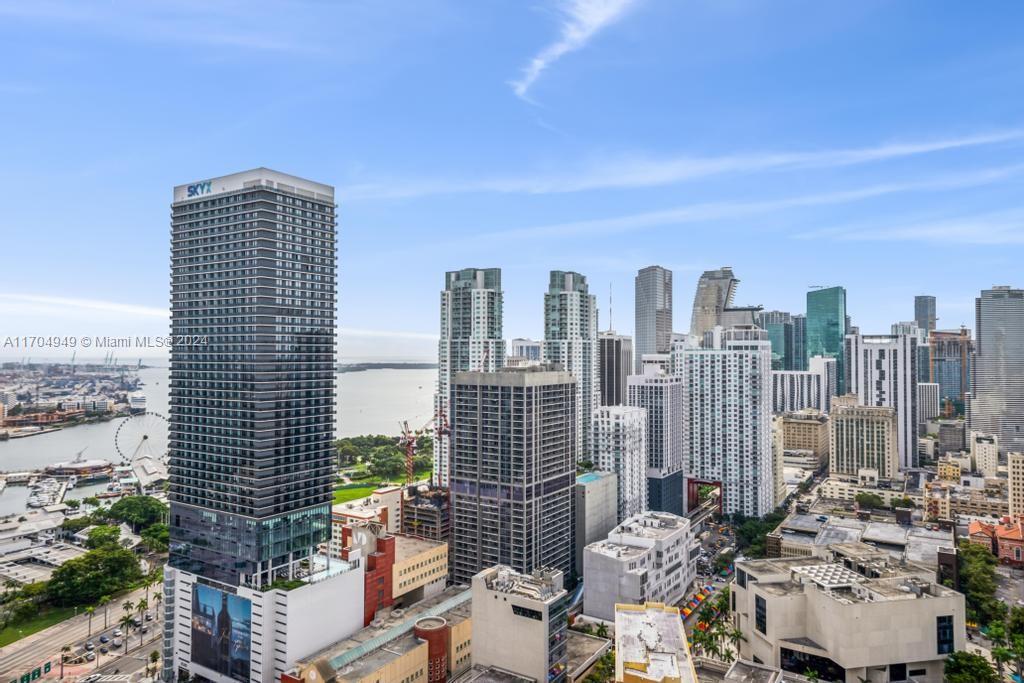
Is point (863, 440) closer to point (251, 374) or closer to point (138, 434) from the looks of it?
point (251, 374)

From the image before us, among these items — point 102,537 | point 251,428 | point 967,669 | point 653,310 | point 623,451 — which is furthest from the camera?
point 653,310

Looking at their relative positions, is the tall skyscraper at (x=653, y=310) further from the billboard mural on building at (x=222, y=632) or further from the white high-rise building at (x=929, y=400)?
the billboard mural on building at (x=222, y=632)

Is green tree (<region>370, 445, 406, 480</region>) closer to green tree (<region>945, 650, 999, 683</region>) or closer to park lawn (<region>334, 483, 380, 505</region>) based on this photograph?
park lawn (<region>334, 483, 380, 505</region>)

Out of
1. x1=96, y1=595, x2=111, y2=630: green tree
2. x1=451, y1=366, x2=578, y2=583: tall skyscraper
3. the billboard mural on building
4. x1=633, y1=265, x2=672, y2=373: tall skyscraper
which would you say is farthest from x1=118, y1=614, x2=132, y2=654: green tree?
x1=633, y1=265, x2=672, y2=373: tall skyscraper

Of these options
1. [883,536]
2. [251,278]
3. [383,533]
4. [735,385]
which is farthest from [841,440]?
[251,278]

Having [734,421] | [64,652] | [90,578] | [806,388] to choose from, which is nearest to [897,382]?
[734,421]

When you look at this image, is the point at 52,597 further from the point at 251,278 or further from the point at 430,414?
the point at 430,414
